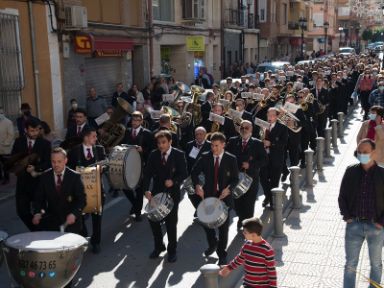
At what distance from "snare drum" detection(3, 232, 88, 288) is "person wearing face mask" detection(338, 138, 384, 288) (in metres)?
2.73

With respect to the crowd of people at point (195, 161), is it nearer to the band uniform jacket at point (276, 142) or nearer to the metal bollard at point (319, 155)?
the band uniform jacket at point (276, 142)

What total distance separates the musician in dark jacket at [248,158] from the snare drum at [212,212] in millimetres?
1399

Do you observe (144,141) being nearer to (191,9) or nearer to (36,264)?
(36,264)

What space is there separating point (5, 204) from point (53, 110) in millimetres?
5774

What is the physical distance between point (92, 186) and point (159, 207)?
2.82ft

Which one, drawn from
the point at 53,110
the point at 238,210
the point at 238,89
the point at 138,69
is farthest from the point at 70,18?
the point at 238,210

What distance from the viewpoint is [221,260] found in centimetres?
681

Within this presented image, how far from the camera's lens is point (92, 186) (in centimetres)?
665

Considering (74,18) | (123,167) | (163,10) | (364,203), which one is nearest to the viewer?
(364,203)

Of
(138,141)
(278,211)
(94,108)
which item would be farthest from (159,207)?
(94,108)

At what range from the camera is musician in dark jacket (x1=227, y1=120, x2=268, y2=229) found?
25.6 feet

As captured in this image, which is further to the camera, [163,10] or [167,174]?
[163,10]

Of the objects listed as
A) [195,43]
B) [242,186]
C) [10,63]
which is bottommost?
[242,186]

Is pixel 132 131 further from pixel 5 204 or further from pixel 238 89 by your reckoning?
pixel 238 89
